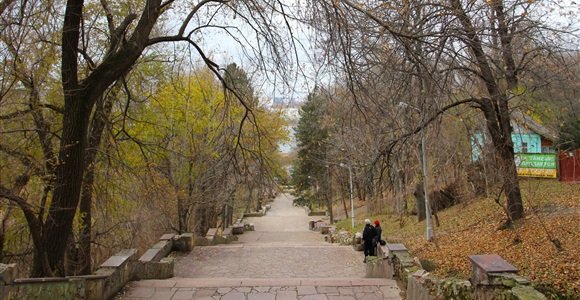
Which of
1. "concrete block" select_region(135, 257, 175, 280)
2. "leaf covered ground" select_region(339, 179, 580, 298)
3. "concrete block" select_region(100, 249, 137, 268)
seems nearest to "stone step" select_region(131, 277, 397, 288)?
"concrete block" select_region(100, 249, 137, 268)

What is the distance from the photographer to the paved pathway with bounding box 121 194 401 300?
8.44 meters

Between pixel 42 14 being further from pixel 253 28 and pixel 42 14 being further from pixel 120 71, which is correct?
pixel 253 28

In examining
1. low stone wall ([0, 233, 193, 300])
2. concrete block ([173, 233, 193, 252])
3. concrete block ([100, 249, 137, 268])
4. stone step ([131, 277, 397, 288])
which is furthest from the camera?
concrete block ([173, 233, 193, 252])

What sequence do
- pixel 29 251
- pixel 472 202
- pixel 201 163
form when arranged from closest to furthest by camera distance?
pixel 29 251, pixel 201 163, pixel 472 202

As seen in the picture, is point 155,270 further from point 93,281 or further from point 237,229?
point 237,229

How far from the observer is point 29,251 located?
1067 centimetres

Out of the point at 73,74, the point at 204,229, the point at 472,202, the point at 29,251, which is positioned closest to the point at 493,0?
the point at 73,74

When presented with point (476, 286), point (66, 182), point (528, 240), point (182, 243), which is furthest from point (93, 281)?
point (528, 240)

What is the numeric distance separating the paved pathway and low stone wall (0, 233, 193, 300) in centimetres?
39

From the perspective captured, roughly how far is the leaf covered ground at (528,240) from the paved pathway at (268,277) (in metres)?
2.18

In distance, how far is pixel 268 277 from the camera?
12.0 m

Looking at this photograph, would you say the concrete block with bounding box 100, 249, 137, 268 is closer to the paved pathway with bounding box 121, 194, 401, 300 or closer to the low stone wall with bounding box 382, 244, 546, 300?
the paved pathway with bounding box 121, 194, 401, 300

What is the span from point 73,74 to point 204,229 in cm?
1868

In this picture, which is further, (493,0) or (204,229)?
(204,229)
